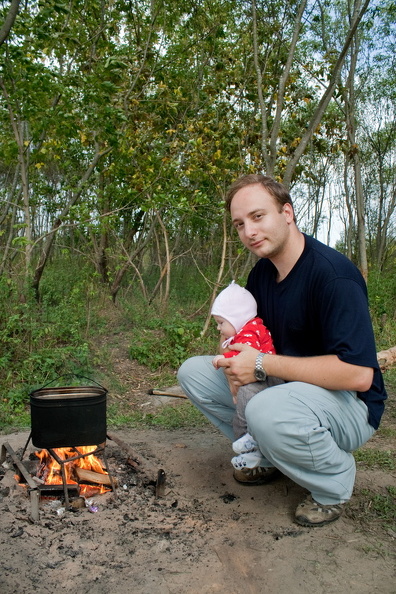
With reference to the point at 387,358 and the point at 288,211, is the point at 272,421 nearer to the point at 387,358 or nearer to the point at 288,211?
the point at 288,211

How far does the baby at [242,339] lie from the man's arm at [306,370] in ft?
0.25

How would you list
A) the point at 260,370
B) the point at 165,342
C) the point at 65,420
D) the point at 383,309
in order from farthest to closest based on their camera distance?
the point at 383,309
the point at 165,342
the point at 65,420
the point at 260,370

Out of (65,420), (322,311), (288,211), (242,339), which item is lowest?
(65,420)

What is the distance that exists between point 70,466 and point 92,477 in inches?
6.9

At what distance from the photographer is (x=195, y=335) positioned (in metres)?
7.06

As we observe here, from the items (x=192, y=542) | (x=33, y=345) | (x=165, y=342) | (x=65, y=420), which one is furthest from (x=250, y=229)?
(x=165, y=342)

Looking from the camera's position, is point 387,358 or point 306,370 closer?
point 306,370

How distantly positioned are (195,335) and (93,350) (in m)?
1.48

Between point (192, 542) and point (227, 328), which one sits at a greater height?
point (227, 328)

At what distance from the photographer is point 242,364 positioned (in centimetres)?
267

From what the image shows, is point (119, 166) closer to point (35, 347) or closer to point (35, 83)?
point (35, 83)

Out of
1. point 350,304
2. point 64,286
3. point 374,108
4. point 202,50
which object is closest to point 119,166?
point 64,286

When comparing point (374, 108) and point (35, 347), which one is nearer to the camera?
point (35, 347)

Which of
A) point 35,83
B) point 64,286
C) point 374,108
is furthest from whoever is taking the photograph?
point 374,108
